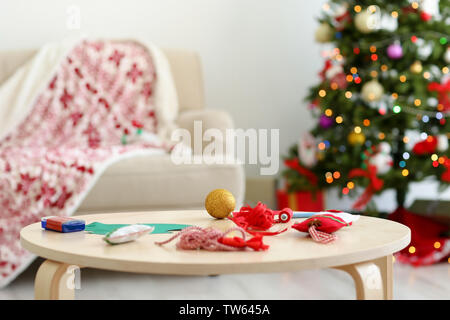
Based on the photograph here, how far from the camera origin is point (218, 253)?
74 centimetres

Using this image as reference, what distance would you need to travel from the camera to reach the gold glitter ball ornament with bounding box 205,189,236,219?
1.05 m

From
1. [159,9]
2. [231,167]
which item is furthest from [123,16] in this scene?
[231,167]

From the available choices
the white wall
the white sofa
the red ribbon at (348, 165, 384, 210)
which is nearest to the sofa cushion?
the white sofa

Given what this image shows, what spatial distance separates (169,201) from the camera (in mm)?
1783

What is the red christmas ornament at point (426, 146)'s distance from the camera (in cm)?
208

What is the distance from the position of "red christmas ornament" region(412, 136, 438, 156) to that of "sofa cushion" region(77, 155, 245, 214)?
2.67 ft

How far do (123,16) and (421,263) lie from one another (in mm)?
1927

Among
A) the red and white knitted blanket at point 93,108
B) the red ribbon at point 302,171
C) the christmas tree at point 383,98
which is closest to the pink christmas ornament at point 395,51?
the christmas tree at point 383,98

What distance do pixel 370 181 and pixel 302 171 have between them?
404 mm

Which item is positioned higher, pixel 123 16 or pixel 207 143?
pixel 123 16

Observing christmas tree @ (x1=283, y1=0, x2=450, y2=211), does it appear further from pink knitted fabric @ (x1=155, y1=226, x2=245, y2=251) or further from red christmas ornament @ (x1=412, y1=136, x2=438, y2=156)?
pink knitted fabric @ (x1=155, y1=226, x2=245, y2=251)

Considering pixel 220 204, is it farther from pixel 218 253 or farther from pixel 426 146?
pixel 426 146

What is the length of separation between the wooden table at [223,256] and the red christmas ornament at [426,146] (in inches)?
48.3
